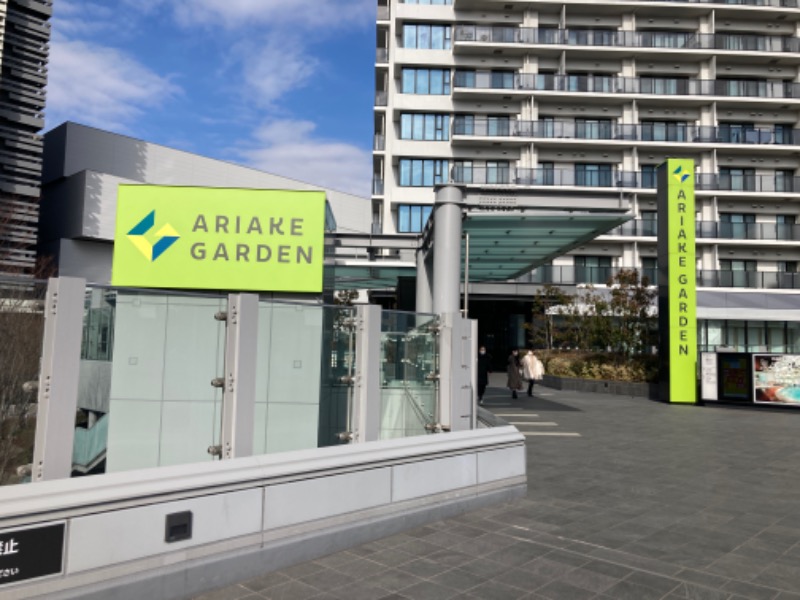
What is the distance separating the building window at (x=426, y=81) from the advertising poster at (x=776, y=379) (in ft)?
98.6

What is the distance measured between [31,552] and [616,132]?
42.2 meters

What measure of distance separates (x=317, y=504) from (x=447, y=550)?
1.10 metres

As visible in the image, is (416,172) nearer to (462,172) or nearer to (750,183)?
(462,172)

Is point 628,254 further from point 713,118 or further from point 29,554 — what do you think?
point 29,554

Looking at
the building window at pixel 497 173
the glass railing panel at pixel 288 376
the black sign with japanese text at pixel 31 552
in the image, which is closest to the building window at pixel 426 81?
the building window at pixel 497 173

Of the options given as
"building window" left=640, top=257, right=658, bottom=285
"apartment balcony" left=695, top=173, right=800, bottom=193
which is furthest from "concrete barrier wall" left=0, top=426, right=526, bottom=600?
"apartment balcony" left=695, top=173, right=800, bottom=193

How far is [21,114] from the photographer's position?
28.5 m

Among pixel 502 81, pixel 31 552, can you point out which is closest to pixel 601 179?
pixel 502 81

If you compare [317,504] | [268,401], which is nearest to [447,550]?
[317,504]

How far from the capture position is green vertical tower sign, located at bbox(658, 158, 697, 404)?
17.8m

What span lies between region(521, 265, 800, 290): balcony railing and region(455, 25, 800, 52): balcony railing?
48.6 feet

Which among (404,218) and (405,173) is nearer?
(404,218)

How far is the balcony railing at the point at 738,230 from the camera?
3972cm

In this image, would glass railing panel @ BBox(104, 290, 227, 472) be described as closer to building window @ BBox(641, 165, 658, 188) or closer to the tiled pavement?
the tiled pavement
